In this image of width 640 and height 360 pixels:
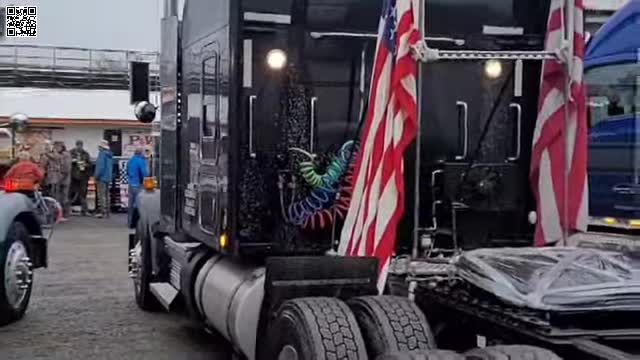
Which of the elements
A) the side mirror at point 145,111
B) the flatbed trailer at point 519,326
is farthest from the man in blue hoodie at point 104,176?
the flatbed trailer at point 519,326

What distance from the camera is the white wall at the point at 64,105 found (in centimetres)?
2623

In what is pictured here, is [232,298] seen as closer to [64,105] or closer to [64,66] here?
A: [64,105]

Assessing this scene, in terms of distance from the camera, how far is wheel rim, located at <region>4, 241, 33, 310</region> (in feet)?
26.9

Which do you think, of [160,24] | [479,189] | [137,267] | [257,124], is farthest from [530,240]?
[137,267]

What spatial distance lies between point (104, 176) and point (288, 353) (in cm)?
1823

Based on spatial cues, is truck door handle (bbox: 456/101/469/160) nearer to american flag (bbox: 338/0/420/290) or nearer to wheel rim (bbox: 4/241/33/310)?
american flag (bbox: 338/0/420/290)

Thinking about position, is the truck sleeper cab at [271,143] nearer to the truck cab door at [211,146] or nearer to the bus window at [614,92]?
the truck cab door at [211,146]

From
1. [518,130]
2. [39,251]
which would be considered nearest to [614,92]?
[518,130]

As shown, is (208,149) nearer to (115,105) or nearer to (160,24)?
(160,24)

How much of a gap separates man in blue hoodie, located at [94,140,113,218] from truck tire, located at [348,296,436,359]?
18.3 metres

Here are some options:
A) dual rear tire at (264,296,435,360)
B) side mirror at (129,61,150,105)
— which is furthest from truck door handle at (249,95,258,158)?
side mirror at (129,61,150,105)

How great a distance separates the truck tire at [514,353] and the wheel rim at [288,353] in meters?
1.08

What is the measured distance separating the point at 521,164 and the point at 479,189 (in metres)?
0.32

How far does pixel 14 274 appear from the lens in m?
8.30
